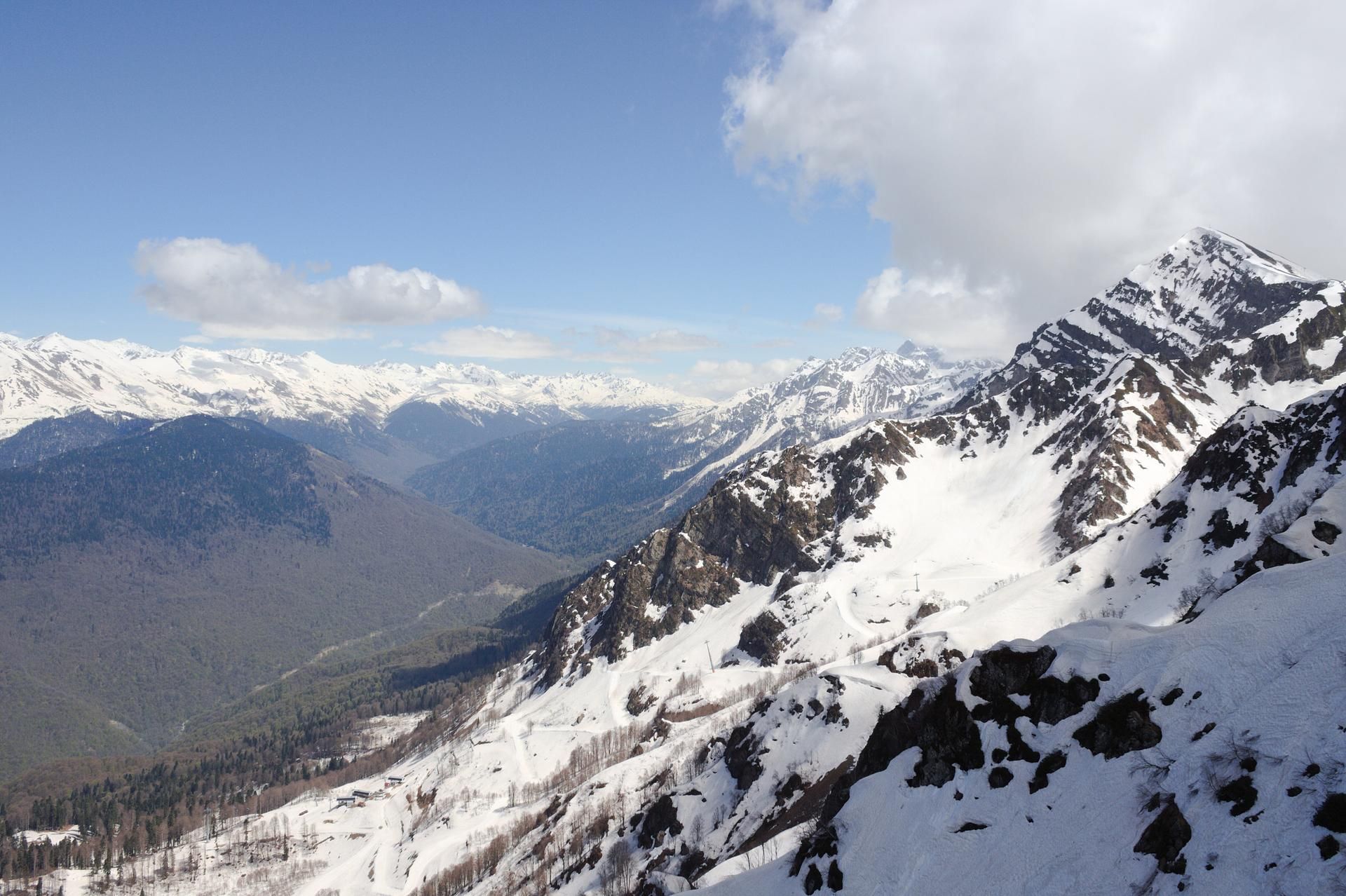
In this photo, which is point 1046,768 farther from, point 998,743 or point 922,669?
point 922,669

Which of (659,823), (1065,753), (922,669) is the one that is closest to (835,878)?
(1065,753)

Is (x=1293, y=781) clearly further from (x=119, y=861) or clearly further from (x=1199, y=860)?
(x=119, y=861)

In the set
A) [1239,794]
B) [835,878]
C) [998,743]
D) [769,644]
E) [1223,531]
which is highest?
[1239,794]

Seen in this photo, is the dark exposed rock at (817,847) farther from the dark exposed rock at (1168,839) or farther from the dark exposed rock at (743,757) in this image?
the dark exposed rock at (743,757)

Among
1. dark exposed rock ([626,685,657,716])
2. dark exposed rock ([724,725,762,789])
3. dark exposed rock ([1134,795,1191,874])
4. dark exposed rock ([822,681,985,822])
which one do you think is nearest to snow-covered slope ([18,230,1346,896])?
dark exposed rock ([1134,795,1191,874])

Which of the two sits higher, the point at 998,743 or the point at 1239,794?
the point at 1239,794

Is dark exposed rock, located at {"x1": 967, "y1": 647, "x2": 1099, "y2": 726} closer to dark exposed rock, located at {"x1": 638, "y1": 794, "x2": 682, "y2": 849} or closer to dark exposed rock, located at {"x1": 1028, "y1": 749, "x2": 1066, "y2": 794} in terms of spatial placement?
dark exposed rock, located at {"x1": 1028, "y1": 749, "x2": 1066, "y2": 794}

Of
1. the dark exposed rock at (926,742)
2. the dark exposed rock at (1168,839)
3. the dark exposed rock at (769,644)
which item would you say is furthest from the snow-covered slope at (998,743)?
the dark exposed rock at (769,644)
